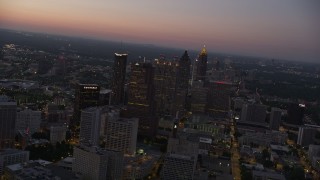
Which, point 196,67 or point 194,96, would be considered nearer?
point 194,96

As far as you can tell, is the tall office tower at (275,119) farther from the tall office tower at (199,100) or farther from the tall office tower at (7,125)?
the tall office tower at (7,125)

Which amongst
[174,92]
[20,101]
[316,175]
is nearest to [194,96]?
[174,92]

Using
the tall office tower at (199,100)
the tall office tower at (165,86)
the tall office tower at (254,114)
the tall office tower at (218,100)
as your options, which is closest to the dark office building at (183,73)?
the tall office tower at (165,86)

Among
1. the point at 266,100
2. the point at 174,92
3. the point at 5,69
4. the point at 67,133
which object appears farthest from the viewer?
the point at 5,69

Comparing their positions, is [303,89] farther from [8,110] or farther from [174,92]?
[8,110]

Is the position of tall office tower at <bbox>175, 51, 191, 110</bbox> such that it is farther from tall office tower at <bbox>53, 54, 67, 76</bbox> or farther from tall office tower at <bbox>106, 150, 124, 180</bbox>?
tall office tower at <bbox>53, 54, 67, 76</bbox>

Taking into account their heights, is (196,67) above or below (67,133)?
above

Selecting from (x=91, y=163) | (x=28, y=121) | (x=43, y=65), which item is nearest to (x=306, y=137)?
(x=91, y=163)
